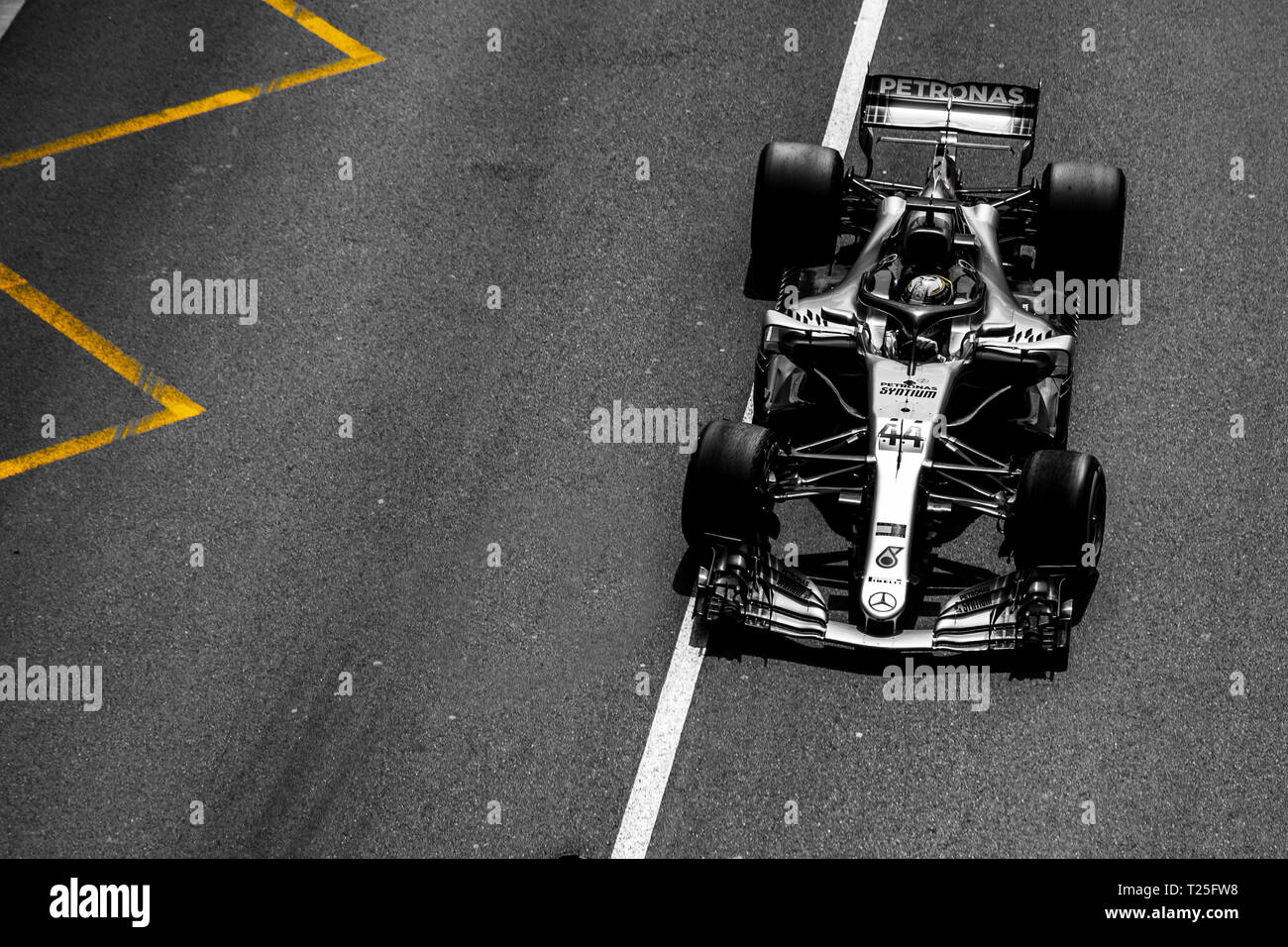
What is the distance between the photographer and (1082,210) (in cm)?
1151

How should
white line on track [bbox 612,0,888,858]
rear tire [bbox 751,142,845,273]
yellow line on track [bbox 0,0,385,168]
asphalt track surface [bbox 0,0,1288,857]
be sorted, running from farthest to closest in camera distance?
yellow line on track [bbox 0,0,385,168] < rear tire [bbox 751,142,845,273] < asphalt track surface [bbox 0,0,1288,857] < white line on track [bbox 612,0,888,858]

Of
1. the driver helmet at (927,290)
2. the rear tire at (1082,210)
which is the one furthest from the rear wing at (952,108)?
the driver helmet at (927,290)

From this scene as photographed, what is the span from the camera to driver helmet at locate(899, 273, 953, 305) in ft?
34.2

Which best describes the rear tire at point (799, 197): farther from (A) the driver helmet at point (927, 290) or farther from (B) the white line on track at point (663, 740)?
(A) the driver helmet at point (927, 290)

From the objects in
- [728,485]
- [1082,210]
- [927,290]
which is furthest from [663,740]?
[1082,210]

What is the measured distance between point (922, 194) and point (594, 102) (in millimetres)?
3270

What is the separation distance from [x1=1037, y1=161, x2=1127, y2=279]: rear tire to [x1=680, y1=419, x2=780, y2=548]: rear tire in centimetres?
299

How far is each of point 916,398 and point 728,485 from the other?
127 cm

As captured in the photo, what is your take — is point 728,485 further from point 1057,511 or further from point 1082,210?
point 1082,210

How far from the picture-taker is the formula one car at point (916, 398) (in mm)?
9586

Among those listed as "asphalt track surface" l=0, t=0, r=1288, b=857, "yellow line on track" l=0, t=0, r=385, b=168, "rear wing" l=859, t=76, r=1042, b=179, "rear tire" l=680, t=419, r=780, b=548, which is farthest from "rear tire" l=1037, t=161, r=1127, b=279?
"yellow line on track" l=0, t=0, r=385, b=168

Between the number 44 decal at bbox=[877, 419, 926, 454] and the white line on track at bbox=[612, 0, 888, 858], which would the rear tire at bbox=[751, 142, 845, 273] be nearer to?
the white line on track at bbox=[612, 0, 888, 858]

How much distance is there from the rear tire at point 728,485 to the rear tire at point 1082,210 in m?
2.99
